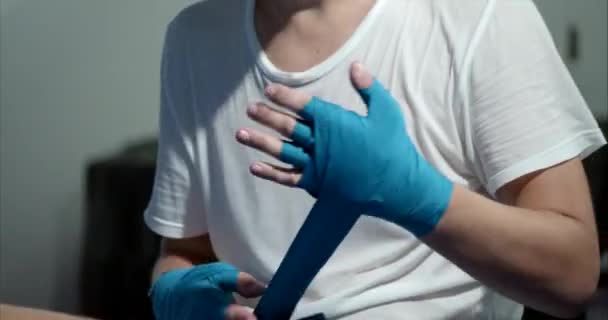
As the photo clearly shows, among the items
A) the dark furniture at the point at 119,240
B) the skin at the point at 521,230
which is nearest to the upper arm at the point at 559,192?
the skin at the point at 521,230

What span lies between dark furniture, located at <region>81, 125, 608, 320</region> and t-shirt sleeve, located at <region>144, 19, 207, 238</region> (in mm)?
419

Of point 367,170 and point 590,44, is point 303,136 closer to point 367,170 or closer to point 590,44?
point 367,170

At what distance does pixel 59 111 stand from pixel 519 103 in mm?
820

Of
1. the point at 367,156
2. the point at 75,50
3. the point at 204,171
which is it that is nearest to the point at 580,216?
the point at 367,156

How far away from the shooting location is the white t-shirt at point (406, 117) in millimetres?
648

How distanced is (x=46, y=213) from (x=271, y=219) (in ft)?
2.08

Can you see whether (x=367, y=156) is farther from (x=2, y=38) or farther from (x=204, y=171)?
(x=2, y=38)

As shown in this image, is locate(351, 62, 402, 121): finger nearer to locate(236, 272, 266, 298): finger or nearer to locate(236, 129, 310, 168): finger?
locate(236, 129, 310, 168): finger

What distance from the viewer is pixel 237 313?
2.16ft

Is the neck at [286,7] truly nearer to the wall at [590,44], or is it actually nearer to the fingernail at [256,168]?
the fingernail at [256,168]

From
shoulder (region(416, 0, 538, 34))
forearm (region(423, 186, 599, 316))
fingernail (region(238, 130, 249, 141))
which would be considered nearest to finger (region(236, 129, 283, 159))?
fingernail (region(238, 130, 249, 141))

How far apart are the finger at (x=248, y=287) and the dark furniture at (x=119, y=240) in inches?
23.8

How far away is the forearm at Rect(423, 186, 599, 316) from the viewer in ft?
1.88

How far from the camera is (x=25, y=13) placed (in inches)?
46.7
